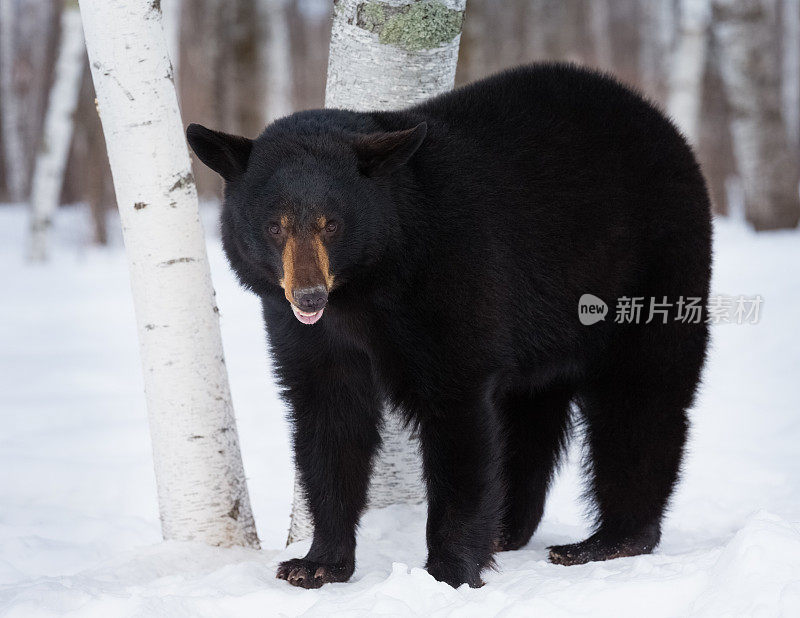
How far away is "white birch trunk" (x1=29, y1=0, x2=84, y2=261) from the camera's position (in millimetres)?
11055

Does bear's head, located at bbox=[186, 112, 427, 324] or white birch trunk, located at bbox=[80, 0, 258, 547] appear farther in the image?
white birch trunk, located at bbox=[80, 0, 258, 547]

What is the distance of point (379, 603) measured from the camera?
2.65 m

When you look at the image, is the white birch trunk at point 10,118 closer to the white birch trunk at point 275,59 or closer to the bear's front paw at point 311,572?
the white birch trunk at point 275,59

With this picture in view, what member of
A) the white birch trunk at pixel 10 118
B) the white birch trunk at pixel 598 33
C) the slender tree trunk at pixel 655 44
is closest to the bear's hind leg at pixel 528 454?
the slender tree trunk at pixel 655 44

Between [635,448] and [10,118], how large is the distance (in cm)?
2108

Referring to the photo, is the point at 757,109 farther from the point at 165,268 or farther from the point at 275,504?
the point at 165,268

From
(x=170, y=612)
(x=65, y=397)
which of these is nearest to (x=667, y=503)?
(x=170, y=612)

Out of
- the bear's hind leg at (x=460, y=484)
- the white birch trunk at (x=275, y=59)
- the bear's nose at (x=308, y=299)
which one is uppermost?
the white birch trunk at (x=275, y=59)

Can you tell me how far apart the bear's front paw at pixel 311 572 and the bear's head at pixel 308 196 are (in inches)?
37.2

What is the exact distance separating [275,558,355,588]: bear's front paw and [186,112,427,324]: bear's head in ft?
3.10

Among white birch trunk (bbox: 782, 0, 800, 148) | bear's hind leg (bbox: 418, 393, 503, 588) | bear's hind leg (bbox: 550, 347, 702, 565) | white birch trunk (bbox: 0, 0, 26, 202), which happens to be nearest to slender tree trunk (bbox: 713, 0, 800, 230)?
bear's hind leg (bbox: 550, 347, 702, 565)

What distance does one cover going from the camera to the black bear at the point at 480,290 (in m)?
2.87

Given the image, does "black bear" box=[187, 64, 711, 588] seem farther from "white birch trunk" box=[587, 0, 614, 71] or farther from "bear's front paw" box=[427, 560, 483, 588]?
"white birch trunk" box=[587, 0, 614, 71]

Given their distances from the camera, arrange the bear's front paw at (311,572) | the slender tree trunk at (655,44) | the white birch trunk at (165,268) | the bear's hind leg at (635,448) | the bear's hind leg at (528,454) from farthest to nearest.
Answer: the slender tree trunk at (655,44), the bear's hind leg at (528,454), the bear's hind leg at (635,448), the white birch trunk at (165,268), the bear's front paw at (311,572)
